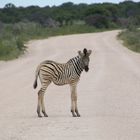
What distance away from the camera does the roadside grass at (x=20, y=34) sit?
3706 cm

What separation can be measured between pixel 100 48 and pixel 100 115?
28.7 m

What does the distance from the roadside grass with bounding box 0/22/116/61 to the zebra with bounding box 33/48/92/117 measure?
2076 cm

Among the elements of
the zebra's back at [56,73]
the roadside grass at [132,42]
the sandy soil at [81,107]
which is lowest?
the sandy soil at [81,107]

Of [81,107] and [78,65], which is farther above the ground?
[78,65]

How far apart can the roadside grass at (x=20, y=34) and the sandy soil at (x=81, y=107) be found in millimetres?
9004

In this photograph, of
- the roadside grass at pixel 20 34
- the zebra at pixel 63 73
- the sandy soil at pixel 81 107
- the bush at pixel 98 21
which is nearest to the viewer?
the sandy soil at pixel 81 107

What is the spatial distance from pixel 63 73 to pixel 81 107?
1476 millimetres

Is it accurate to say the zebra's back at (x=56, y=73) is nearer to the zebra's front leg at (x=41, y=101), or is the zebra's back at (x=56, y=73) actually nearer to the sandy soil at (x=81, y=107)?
the zebra's front leg at (x=41, y=101)

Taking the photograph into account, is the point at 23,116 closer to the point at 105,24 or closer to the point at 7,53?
the point at 7,53

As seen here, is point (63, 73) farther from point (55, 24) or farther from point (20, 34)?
point (55, 24)

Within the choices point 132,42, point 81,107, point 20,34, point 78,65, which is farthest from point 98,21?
point 78,65

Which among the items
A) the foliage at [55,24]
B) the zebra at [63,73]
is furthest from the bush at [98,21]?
the zebra at [63,73]

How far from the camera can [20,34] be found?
56.0 m

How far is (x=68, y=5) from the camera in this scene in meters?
125
